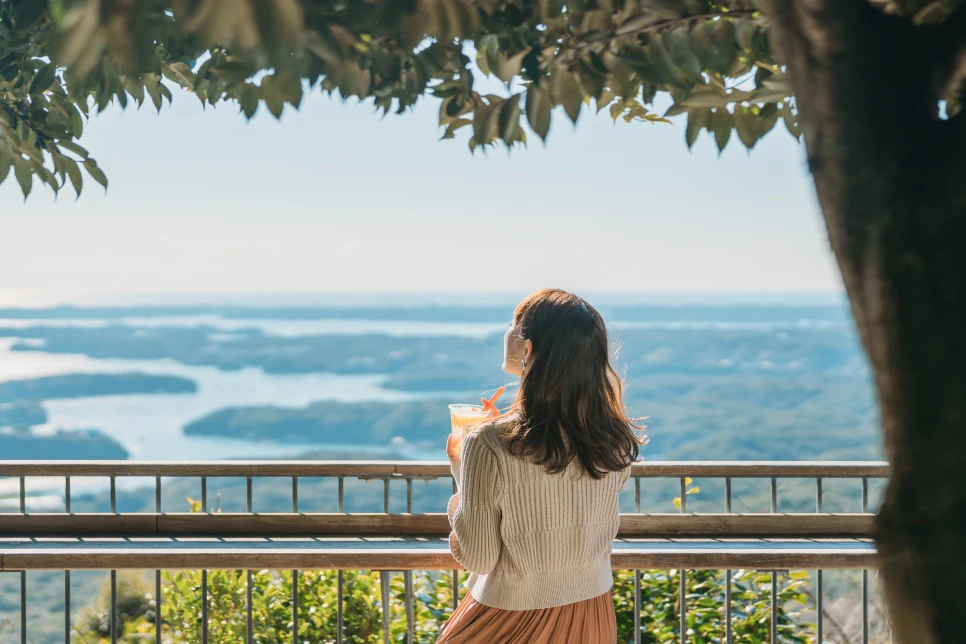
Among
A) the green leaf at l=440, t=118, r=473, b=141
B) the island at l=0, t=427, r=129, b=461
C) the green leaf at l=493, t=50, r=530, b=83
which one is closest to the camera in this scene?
the green leaf at l=493, t=50, r=530, b=83

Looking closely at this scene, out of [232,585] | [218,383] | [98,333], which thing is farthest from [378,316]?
[232,585]

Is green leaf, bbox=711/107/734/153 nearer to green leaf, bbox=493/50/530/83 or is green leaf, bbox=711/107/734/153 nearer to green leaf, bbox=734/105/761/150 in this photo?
green leaf, bbox=734/105/761/150

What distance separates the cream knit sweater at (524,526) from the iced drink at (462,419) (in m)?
0.19

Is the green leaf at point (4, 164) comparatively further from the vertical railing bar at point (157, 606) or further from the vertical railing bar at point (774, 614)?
the vertical railing bar at point (774, 614)

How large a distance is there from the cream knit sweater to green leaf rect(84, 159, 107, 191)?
0.99 m

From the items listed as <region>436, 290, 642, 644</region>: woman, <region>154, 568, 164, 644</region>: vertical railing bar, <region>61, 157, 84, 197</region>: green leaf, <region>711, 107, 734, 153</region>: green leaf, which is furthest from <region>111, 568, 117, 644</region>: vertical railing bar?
<region>711, 107, 734, 153</region>: green leaf

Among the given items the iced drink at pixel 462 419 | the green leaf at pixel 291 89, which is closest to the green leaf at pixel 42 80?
the green leaf at pixel 291 89

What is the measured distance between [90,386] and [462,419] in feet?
131

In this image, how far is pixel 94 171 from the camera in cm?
176

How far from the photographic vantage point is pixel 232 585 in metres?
4.39

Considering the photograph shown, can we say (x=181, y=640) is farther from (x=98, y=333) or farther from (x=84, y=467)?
(x=98, y=333)

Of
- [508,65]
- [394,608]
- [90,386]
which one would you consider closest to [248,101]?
[508,65]

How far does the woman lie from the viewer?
175 cm

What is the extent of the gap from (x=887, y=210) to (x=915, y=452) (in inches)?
9.6
